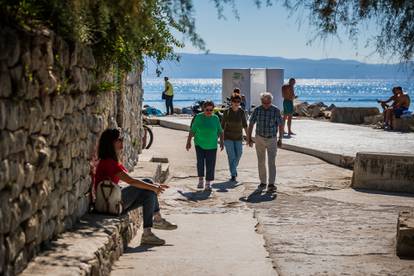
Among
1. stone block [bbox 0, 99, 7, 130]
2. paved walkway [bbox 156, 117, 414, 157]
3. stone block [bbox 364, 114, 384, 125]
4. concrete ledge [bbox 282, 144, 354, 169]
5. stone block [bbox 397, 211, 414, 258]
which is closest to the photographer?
stone block [bbox 0, 99, 7, 130]

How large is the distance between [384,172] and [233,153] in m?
2.59

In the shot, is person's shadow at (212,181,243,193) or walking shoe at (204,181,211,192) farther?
person's shadow at (212,181,243,193)

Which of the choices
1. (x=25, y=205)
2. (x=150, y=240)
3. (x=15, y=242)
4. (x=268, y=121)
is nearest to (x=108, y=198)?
(x=150, y=240)

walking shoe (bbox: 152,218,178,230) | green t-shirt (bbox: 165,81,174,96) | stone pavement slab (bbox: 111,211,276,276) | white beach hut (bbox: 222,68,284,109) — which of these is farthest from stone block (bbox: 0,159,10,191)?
green t-shirt (bbox: 165,81,174,96)

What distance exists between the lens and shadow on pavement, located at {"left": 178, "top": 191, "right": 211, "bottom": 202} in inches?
493

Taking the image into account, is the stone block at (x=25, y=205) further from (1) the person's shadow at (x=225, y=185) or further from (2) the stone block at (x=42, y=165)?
(1) the person's shadow at (x=225, y=185)

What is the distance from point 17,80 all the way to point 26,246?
1.30 meters

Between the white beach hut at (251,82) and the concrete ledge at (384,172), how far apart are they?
16.6 m

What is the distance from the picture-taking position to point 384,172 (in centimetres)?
1375

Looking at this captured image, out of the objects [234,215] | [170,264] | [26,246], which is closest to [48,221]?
[26,246]

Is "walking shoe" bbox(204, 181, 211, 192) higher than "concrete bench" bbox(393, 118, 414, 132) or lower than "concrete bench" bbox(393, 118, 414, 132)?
lower

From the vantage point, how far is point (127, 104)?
12.2 m

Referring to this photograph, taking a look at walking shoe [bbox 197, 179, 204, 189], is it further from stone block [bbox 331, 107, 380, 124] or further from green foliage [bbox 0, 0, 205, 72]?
stone block [bbox 331, 107, 380, 124]

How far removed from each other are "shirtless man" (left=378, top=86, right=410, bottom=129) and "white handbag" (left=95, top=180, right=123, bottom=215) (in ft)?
54.8
